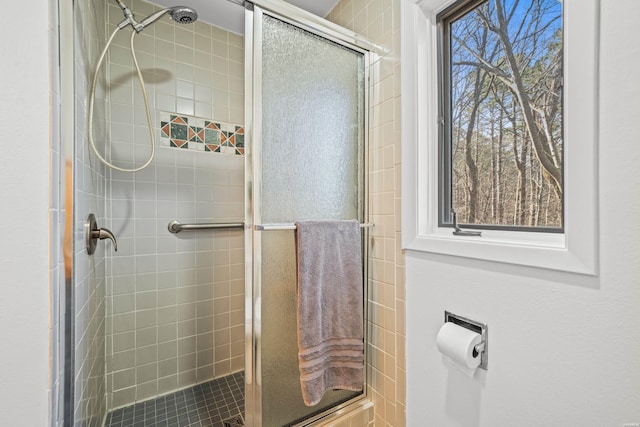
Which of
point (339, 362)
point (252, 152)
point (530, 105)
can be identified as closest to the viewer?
point (530, 105)

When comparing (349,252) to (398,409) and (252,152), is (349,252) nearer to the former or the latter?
(252,152)

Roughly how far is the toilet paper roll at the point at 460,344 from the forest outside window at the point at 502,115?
0.36 meters

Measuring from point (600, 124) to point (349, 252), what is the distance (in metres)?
0.83

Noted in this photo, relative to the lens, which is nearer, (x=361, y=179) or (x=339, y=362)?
(x=339, y=362)

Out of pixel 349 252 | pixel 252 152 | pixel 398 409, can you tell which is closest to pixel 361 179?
pixel 349 252

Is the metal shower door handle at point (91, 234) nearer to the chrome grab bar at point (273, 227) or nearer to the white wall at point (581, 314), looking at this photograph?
the chrome grab bar at point (273, 227)

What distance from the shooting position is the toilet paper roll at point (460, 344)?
31.9 inches

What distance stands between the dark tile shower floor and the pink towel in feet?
2.26

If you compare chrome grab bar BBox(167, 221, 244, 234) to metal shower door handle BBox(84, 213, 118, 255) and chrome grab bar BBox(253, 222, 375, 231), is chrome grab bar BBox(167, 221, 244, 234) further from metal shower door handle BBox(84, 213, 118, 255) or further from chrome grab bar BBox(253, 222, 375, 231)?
chrome grab bar BBox(253, 222, 375, 231)

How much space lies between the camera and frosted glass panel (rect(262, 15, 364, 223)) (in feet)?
3.41

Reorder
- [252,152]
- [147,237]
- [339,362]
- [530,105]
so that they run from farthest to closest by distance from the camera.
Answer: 1. [147,237]
2. [339,362]
3. [252,152]
4. [530,105]

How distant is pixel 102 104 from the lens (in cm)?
131

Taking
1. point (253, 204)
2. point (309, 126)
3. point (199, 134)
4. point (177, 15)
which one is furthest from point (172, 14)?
point (253, 204)

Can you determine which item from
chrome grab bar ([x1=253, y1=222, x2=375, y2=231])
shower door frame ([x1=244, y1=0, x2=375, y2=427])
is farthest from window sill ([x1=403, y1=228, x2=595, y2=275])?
shower door frame ([x1=244, y1=0, x2=375, y2=427])
